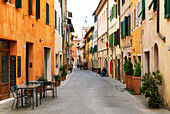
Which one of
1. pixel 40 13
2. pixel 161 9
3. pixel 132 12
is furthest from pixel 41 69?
pixel 161 9

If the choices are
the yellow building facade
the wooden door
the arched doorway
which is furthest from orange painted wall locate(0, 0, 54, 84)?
the arched doorway

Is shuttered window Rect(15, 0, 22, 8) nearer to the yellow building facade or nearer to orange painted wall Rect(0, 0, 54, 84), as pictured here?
orange painted wall Rect(0, 0, 54, 84)

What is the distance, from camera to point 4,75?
38.1 feet

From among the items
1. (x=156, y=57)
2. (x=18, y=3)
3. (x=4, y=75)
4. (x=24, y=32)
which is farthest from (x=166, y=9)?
(x=24, y=32)

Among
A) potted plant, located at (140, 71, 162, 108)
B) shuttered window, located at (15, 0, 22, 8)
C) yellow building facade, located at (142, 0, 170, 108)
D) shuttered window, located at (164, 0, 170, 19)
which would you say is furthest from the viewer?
shuttered window, located at (15, 0, 22, 8)

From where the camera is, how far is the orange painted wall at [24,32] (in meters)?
11.3

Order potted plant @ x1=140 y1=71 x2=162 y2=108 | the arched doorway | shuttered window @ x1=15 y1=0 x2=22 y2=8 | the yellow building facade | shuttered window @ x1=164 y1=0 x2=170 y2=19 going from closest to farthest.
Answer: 1. shuttered window @ x1=164 y1=0 x2=170 y2=19
2. the yellow building facade
3. potted plant @ x1=140 y1=71 x2=162 y2=108
4. the arched doorway
5. shuttered window @ x1=15 y1=0 x2=22 y2=8

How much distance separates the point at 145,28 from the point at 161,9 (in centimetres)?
395

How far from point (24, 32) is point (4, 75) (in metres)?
3.09

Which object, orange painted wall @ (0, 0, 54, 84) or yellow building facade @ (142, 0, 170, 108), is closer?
yellow building facade @ (142, 0, 170, 108)

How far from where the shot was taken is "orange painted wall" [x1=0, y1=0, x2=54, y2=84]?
1130cm

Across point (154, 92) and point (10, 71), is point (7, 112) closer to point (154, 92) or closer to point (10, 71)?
point (10, 71)

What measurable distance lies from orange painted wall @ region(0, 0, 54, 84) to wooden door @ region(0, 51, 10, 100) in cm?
70

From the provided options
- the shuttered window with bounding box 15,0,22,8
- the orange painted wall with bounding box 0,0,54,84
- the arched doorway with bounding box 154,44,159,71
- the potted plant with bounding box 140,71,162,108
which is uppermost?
the shuttered window with bounding box 15,0,22,8
